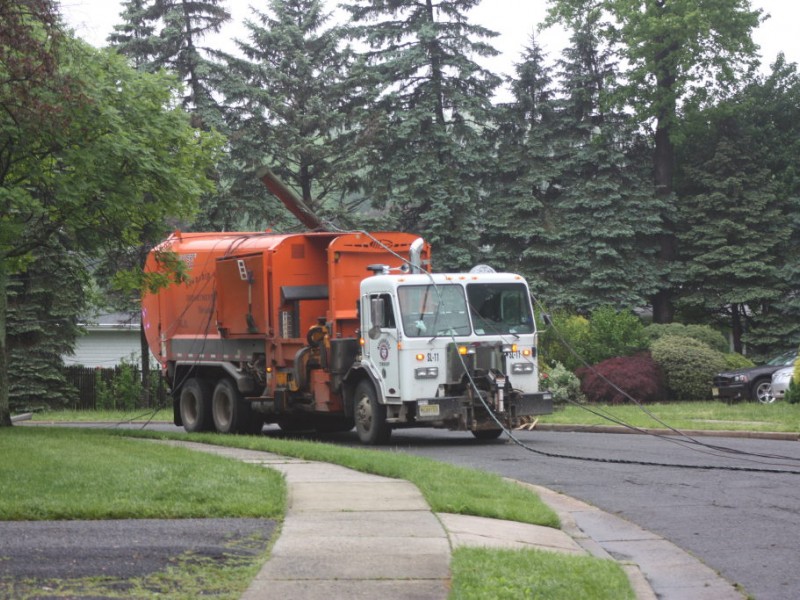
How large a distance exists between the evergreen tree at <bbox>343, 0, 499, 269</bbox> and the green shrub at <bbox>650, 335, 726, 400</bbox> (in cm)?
1072

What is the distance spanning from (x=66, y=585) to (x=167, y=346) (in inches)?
646

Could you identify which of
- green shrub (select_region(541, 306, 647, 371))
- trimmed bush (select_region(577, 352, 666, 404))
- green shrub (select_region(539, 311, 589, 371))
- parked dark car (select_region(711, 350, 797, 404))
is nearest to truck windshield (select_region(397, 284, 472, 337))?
trimmed bush (select_region(577, 352, 666, 404))

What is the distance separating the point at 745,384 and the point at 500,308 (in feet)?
41.1

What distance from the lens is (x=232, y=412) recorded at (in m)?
21.1

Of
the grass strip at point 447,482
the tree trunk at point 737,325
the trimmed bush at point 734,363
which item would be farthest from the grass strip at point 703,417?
the tree trunk at point 737,325

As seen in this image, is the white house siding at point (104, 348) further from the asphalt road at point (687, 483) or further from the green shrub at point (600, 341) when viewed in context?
the asphalt road at point (687, 483)

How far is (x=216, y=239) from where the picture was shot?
22.5 m

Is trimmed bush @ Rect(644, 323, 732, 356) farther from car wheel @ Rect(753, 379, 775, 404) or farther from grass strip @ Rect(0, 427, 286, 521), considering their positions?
grass strip @ Rect(0, 427, 286, 521)

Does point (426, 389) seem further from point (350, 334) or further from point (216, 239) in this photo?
point (216, 239)

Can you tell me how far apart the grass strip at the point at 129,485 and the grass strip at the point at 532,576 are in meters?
2.37

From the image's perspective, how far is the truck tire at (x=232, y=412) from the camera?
→ 2098cm

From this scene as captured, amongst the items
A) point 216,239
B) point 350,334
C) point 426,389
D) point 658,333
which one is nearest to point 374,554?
point 426,389

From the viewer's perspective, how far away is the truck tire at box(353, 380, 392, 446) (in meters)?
18.4

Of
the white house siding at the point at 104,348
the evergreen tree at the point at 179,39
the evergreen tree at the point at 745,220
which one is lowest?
the white house siding at the point at 104,348
